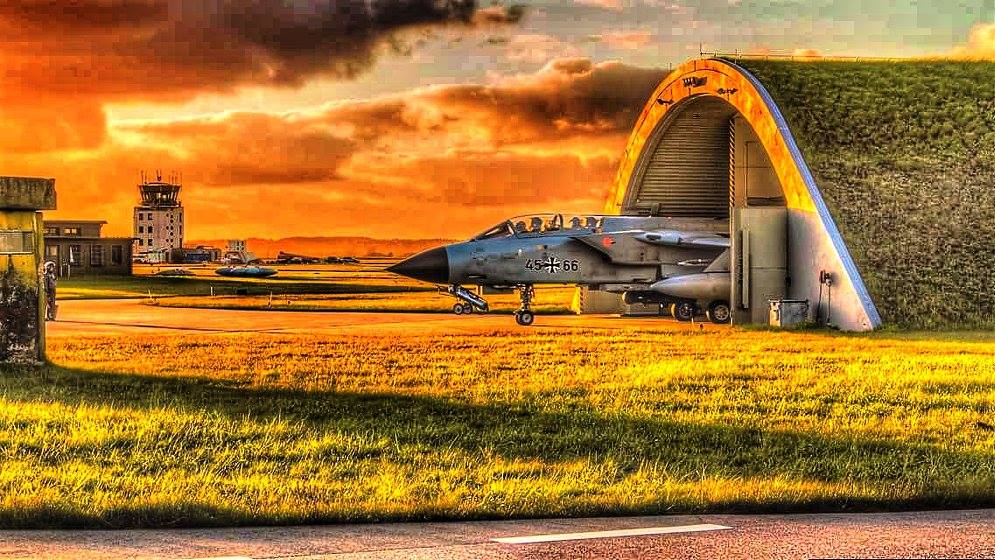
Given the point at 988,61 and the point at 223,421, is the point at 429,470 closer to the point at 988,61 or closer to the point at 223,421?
the point at 223,421

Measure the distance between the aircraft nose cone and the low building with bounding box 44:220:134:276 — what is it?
2529 inches

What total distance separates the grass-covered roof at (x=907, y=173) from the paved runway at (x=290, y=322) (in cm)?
513

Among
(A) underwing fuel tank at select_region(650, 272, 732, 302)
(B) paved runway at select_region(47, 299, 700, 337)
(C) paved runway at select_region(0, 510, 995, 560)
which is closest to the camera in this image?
(C) paved runway at select_region(0, 510, 995, 560)

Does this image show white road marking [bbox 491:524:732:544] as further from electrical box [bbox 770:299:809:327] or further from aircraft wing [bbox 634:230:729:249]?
aircraft wing [bbox 634:230:729:249]

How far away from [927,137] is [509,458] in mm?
28532

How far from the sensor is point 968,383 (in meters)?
18.0

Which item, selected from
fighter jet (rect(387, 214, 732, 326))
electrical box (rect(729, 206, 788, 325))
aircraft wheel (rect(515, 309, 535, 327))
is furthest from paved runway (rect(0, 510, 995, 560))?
electrical box (rect(729, 206, 788, 325))

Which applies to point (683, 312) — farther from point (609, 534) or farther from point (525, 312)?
point (609, 534)

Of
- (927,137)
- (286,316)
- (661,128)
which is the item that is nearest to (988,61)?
(927,137)

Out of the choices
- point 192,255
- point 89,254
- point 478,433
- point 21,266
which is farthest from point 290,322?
point 192,255

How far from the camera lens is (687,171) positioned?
140 ft

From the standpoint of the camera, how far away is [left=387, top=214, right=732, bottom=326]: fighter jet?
1266 inches

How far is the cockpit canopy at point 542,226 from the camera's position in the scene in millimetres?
33000

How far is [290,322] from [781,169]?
1470 centimetres
